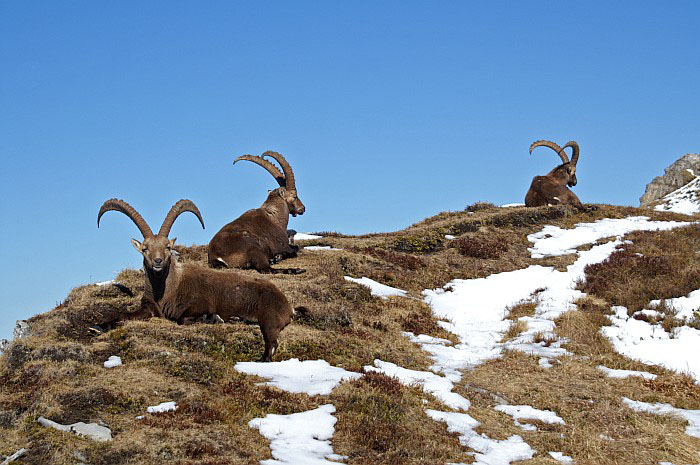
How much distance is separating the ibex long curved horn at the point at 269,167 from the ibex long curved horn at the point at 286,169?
0.30m

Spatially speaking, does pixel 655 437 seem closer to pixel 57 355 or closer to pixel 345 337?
pixel 345 337

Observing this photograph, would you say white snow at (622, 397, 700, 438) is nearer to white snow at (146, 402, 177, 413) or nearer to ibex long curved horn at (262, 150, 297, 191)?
white snow at (146, 402, 177, 413)

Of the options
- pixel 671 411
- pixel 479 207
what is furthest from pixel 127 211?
pixel 479 207

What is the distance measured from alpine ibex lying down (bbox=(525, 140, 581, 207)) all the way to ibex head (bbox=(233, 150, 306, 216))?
1498cm

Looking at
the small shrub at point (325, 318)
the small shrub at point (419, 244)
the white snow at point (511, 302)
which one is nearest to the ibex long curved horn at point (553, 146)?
the white snow at point (511, 302)

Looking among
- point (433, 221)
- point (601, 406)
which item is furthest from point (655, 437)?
point (433, 221)

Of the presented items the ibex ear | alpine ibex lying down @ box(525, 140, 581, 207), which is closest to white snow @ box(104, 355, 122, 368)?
the ibex ear

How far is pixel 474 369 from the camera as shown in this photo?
1395 centimetres

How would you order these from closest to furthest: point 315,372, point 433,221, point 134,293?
point 315,372 < point 134,293 < point 433,221

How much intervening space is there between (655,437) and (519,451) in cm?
239

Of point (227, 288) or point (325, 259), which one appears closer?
point (227, 288)

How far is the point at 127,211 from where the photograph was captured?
14.3m

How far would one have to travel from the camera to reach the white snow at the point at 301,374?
10812 millimetres

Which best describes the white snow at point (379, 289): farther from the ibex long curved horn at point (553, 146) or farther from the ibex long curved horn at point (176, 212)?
the ibex long curved horn at point (553, 146)
